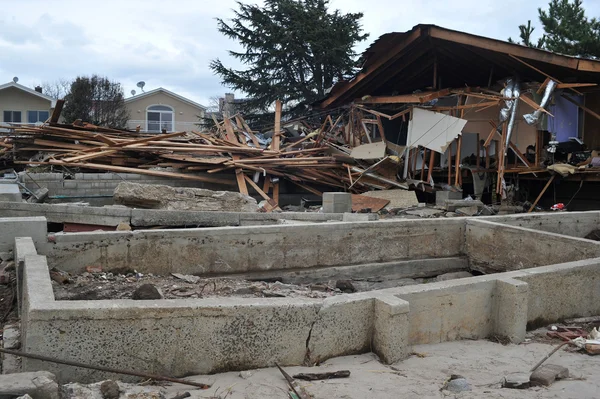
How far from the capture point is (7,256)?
6.60m

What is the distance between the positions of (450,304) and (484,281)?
491mm

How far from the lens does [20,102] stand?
113ft

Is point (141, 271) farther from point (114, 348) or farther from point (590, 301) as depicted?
point (590, 301)

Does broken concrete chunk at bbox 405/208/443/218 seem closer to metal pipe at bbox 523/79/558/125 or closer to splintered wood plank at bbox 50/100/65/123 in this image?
metal pipe at bbox 523/79/558/125

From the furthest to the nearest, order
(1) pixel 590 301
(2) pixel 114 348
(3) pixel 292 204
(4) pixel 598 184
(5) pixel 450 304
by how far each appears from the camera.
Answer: (3) pixel 292 204 → (4) pixel 598 184 → (1) pixel 590 301 → (5) pixel 450 304 → (2) pixel 114 348

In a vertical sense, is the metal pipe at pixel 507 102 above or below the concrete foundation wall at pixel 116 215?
above

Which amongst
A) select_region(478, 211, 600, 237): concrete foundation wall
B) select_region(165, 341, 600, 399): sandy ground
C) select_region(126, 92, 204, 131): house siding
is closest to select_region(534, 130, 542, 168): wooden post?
select_region(478, 211, 600, 237): concrete foundation wall

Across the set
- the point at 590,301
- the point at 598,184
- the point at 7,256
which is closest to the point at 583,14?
the point at 598,184

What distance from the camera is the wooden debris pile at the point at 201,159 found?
15164 mm

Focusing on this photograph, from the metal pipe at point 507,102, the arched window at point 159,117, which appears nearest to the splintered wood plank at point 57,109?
the metal pipe at point 507,102

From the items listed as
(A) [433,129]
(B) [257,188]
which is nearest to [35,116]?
(B) [257,188]

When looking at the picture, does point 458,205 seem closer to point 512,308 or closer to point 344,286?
point 344,286

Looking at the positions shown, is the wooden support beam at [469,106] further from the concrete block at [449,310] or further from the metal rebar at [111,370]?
the metal rebar at [111,370]

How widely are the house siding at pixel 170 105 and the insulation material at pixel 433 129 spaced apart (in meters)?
23.8
